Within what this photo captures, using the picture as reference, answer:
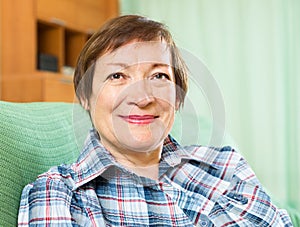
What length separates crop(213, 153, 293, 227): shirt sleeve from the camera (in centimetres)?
99

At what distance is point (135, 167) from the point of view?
38.9 inches

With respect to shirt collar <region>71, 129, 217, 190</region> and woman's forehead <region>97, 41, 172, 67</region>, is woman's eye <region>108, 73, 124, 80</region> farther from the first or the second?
shirt collar <region>71, 129, 217, 190</region>

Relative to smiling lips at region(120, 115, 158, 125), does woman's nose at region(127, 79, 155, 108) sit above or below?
above

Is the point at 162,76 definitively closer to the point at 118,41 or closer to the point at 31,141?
the point at 118,41

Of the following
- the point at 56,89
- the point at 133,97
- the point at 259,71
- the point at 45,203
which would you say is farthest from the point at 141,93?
the point at 259,71

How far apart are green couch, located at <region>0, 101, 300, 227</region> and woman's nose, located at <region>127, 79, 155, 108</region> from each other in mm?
214

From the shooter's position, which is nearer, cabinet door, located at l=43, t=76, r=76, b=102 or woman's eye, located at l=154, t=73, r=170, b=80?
woman's eye, located at l=154, t=73, r=170, b=80

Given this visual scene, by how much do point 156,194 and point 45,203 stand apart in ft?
0.75

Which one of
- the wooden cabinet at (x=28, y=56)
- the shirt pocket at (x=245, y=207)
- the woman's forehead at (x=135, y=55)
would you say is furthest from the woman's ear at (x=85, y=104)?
the wooden cabinet at (x=28, y=56)

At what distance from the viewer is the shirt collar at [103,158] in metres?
0.90

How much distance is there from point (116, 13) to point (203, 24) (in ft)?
2.45

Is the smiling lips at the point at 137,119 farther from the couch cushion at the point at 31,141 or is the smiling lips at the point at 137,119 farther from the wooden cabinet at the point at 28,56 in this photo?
the wooden cabinet at the point at 28,56

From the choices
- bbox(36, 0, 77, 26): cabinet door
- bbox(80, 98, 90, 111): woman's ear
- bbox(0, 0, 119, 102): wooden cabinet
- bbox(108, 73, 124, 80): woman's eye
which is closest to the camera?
bbox(108, 73, 124, 80): woman's eye

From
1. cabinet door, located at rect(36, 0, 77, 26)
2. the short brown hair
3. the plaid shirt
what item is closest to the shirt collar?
the plaid shirt
